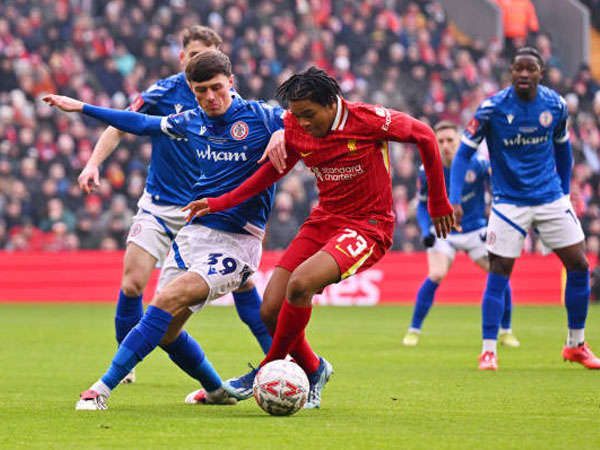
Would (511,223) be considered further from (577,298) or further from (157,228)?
(157,228)

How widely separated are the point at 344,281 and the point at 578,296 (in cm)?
1065

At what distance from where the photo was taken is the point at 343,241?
6.82 m

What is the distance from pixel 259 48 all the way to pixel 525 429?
1858 cm

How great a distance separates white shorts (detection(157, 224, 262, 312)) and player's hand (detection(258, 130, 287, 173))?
61cm

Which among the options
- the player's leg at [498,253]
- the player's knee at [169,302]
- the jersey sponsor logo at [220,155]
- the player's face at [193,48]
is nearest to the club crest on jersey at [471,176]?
the player's leg at [498,253]

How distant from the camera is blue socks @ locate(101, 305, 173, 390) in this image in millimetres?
6648

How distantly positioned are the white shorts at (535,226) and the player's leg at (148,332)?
3.82m

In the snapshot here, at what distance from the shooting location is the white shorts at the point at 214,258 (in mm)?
Answer: 6922

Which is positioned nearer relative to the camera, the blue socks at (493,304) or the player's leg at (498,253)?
the player's leg at (498,253)

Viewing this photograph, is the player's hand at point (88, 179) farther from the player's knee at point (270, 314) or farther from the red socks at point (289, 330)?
the red socks at point (289, 330)

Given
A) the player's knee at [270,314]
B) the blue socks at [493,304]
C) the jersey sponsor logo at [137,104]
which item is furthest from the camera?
the blue socks at [493,304]

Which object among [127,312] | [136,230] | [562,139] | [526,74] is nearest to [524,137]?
[562,139]

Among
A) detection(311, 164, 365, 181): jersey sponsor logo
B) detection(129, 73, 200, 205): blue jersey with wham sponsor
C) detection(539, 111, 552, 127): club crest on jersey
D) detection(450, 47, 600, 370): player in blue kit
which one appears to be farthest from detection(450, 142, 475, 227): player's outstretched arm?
detection(311, 164, 365, 181): jersey sponsor logo

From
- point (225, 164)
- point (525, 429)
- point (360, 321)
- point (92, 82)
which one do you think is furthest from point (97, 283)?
point (525, 429)
